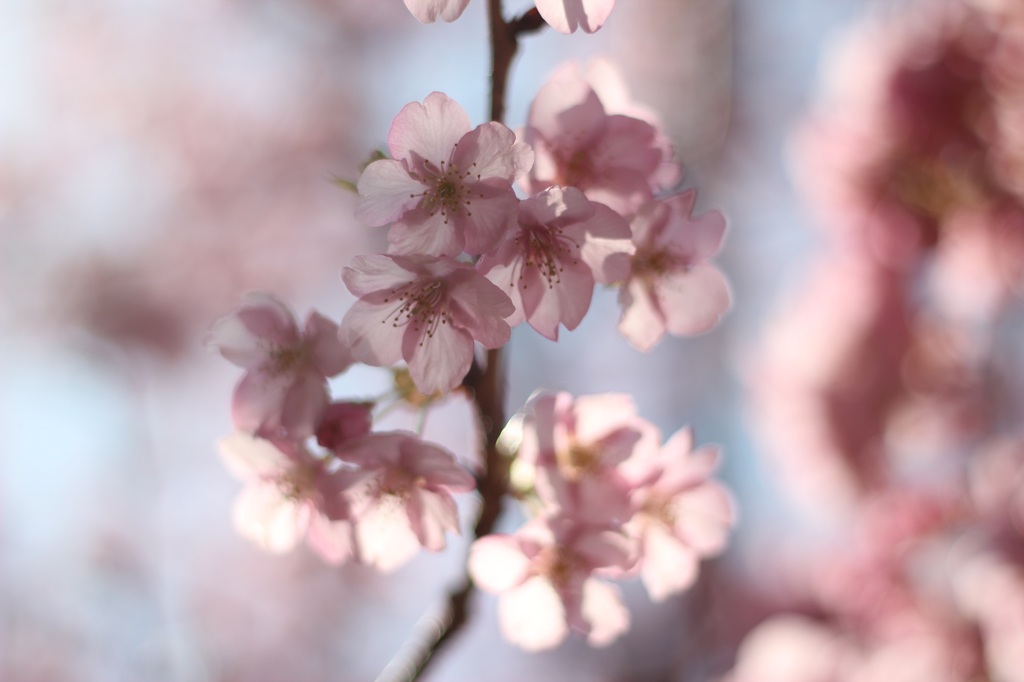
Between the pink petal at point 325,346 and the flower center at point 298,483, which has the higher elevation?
the pink petal at point 325,346

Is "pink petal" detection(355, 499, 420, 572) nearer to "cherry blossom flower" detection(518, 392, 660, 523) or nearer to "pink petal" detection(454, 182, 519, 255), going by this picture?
"cherry blossom flower" detection(518, 392, 660, 523)

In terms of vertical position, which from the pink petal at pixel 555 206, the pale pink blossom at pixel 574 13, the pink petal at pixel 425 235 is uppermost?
the pale pink blossom at pixel 574 13

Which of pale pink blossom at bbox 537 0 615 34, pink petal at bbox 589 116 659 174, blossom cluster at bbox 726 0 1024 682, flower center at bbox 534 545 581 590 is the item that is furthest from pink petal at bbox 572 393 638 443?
blossom cluster at bbox 726 0 1024 682

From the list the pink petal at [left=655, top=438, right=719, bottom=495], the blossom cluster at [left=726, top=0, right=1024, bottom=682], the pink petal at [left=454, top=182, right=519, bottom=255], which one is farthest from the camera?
the blossom cluster at [left=726, top=0, right=1024, bottom=682]

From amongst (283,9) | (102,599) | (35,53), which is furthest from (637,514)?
(35,53)

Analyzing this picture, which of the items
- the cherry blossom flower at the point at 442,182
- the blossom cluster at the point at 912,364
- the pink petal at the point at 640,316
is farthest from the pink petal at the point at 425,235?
the blossom cluster at the point at 912,364

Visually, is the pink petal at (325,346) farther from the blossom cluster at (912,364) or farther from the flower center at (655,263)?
the blossom cluster at (912,364)
